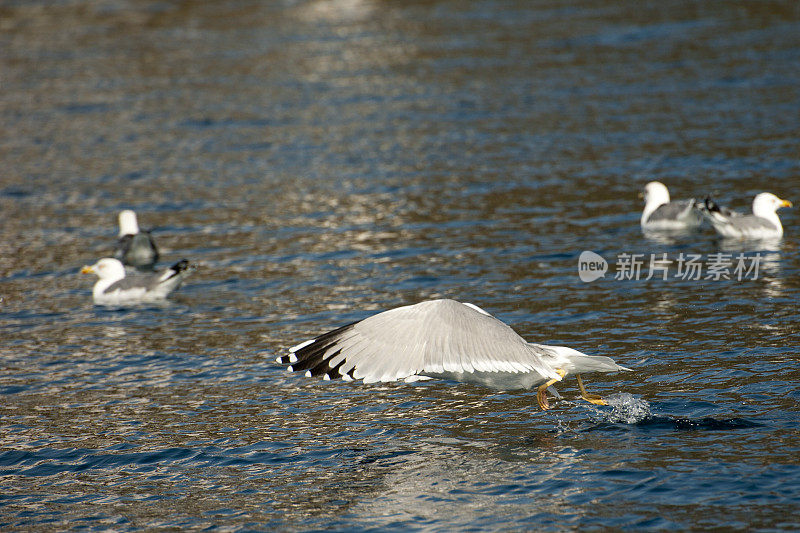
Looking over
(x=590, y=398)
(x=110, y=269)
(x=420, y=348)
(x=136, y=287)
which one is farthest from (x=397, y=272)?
(x=420, y=348)

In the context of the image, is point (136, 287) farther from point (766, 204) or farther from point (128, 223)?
point (766, 204)

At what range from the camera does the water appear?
28.8 ft

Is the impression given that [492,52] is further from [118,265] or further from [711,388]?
[711,388]

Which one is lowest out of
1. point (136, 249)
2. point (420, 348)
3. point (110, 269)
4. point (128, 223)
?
point (420, 348)

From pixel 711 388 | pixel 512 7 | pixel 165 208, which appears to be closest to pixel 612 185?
pixel 165 208

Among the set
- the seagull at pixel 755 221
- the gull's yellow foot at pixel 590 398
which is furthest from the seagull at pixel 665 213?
the gull's yellow foot at pixel 590 398

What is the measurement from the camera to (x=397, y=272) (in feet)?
51.3

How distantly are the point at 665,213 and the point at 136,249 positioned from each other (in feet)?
28.3

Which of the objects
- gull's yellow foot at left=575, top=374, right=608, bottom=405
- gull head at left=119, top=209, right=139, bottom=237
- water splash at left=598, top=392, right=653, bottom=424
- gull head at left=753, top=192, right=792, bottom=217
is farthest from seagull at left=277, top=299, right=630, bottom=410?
gull head at left=119, top=209, right=139, bottom=237

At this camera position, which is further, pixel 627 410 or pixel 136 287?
pixel 136 287

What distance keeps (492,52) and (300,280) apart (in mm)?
19608

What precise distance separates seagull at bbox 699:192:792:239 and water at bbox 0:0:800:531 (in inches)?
11.2

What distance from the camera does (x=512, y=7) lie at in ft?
137

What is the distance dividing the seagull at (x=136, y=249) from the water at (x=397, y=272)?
536mm
